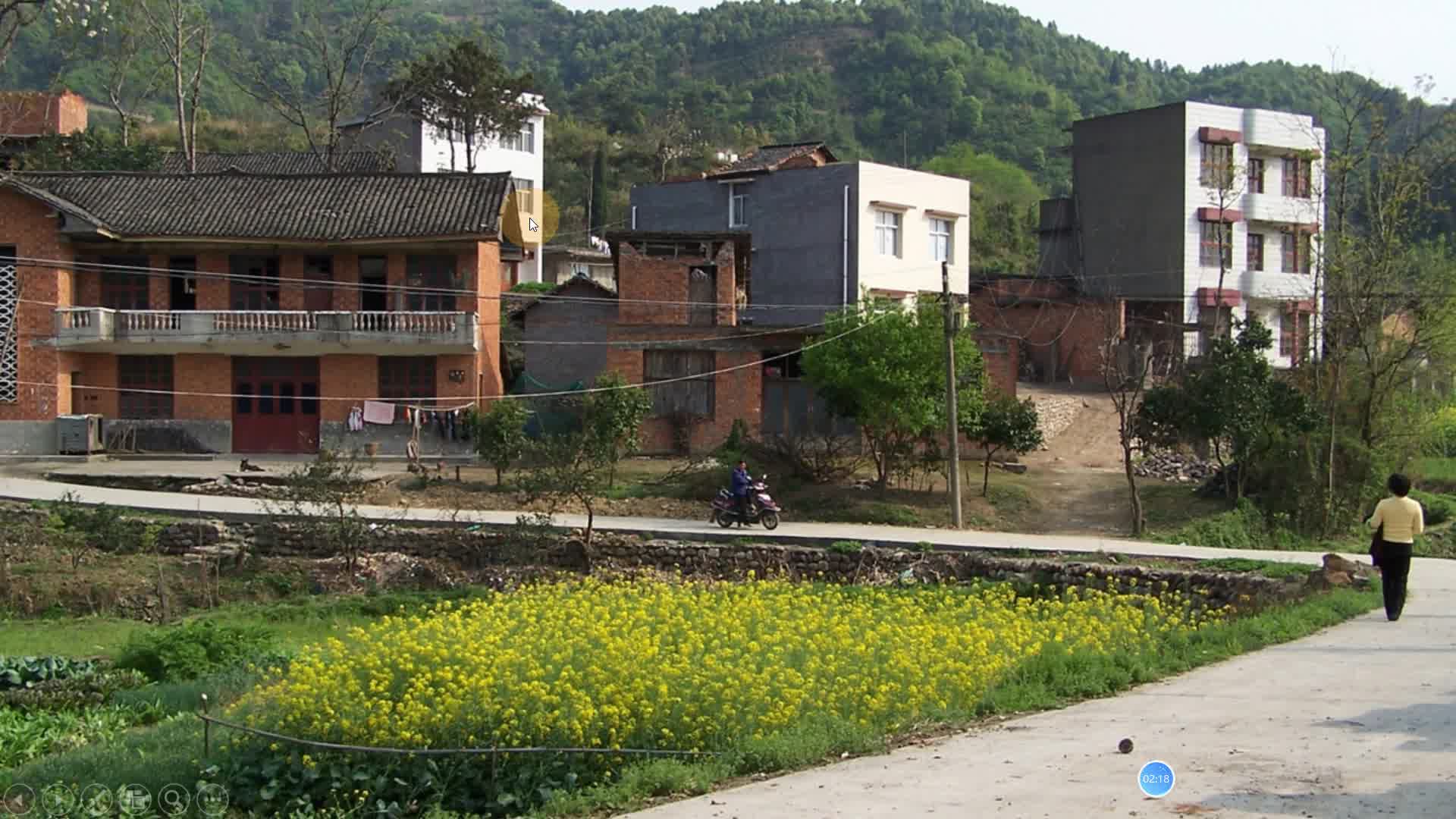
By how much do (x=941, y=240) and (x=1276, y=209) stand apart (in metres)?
13.2

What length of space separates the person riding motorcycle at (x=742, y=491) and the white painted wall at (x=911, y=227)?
16.0 metres

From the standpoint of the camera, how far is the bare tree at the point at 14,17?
2811 centimetres

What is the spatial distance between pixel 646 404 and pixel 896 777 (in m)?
23.1

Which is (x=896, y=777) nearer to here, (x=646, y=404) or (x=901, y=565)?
(x=901, y=565)

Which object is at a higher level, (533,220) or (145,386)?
(533,220)

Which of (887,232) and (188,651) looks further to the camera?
(887,232)

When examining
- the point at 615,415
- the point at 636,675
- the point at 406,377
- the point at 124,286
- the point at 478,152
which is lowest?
the point at 636,675

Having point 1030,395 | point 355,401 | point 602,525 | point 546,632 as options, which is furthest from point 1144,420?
point 546,632

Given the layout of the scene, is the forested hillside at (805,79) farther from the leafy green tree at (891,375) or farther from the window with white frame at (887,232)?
the leafy green tree at (891,375)

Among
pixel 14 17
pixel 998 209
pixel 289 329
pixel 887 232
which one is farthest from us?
pixel 998 209

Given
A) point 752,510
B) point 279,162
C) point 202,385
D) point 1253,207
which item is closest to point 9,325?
point 202,385

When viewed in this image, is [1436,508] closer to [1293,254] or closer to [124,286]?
[1293,254]

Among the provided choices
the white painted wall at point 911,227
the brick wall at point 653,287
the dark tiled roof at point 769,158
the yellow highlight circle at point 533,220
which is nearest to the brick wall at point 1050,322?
the white painted wall at point 911,227

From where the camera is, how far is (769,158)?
159ft
